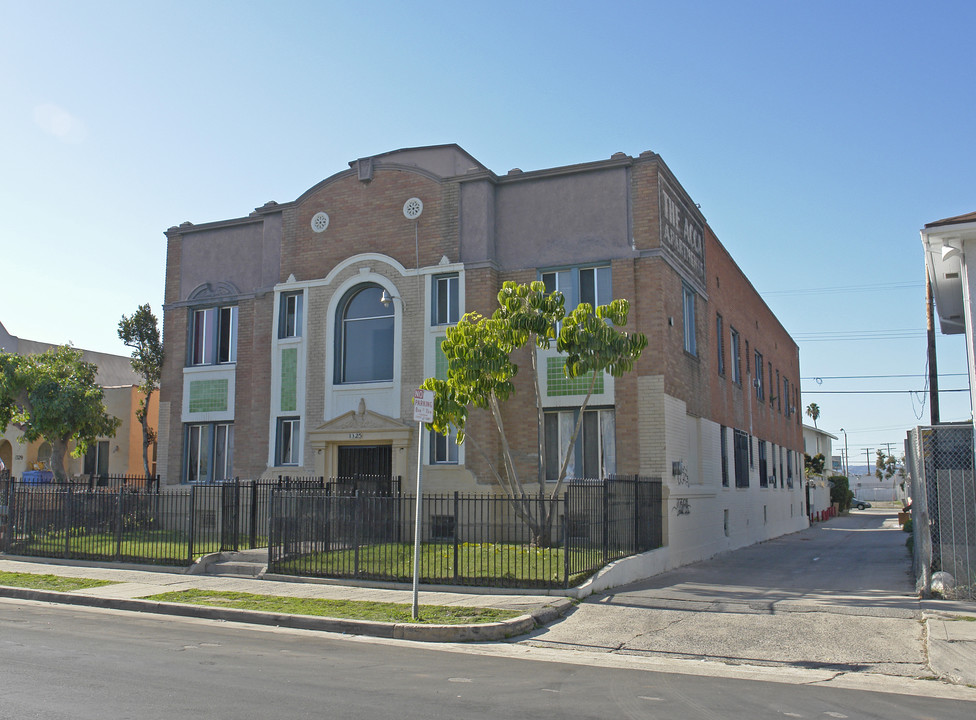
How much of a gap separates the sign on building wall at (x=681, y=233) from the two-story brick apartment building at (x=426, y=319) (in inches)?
4.2

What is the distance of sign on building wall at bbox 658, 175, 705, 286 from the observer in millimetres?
20562

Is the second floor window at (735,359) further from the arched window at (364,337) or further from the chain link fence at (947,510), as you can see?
the chain link fence at (947,510)

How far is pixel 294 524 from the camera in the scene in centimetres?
1633

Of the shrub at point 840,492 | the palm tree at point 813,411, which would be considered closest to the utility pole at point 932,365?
the shrub at point 840,492

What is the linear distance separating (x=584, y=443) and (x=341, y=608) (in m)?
8.78

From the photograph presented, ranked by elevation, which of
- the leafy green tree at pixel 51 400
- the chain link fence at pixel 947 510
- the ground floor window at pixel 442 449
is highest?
the leafy green tree at pixel 51 400

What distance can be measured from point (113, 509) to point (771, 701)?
14.8 meters

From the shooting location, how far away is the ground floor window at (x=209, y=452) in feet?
79.3

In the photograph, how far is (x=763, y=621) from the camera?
38.4 ft

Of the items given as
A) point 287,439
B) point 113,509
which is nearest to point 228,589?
point 113,509

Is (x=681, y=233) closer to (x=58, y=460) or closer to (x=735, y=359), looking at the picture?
(x=735, y=359)

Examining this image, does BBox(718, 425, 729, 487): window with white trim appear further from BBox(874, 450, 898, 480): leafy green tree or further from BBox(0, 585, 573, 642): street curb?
BBox(874, 450, 898, 480): leafy green tree

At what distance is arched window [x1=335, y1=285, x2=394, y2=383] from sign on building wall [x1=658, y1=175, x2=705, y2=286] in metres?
7.10

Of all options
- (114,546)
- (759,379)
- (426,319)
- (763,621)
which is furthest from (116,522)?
(759,379)
